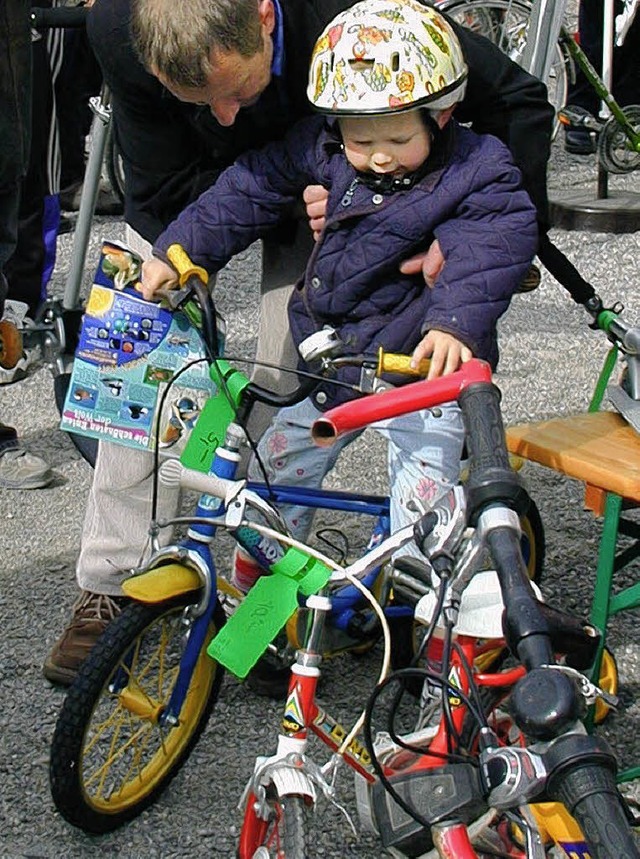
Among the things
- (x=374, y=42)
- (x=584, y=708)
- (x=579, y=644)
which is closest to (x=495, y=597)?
(x=579, y=644)

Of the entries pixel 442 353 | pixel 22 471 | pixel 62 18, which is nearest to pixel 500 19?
pixel 22 471

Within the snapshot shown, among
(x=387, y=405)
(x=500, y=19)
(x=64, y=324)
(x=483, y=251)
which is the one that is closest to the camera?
(x=387, y=405)

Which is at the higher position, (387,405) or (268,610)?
(387,405)

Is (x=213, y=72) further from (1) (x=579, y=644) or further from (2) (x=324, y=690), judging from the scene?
(2) (x=324, y=690)

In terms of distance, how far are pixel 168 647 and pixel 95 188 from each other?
7.31 feet

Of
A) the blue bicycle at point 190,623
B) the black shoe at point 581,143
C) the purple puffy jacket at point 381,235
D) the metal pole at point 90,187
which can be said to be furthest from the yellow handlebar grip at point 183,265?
the black shoe at point 581,143

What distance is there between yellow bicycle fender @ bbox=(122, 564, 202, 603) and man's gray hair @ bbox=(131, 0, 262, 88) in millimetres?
886

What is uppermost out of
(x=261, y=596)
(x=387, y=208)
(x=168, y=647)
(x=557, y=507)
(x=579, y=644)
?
(x=387, y=208)

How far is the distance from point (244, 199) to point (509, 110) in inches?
22.5

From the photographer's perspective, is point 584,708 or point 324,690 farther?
point 324,690

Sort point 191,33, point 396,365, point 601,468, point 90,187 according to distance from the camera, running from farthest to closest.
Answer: point 90,187 → point 601,468 → point 191,33 → point 396,365

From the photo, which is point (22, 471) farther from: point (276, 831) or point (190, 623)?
point (276, 831)

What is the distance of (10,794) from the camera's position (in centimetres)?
288

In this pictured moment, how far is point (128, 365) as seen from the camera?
8.45ft
